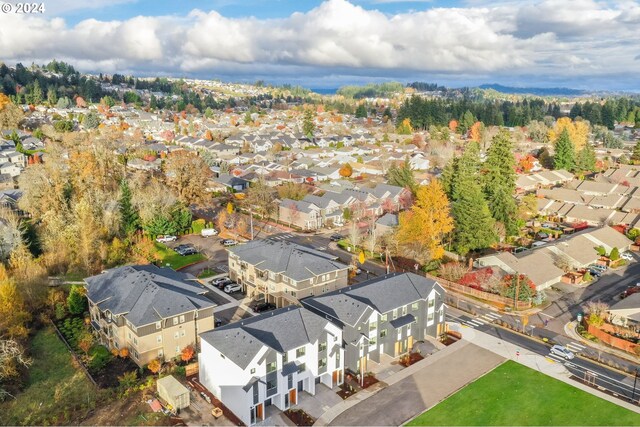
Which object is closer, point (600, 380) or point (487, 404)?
point (487, 404)

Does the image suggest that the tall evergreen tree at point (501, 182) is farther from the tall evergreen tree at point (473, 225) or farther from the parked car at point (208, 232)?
the parked car at point (208, 232)

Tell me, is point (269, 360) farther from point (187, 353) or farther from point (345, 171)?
point (345, 171)

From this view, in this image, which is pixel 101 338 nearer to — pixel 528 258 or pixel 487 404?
pixel 487 404

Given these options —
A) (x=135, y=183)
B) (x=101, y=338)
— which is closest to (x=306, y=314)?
(x=101, y=338)

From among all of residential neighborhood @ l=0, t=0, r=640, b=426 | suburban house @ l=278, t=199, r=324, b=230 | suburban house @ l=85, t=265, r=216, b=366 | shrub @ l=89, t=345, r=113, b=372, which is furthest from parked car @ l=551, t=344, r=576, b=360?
suburban house @ l=278, t=199, r=324, b=230

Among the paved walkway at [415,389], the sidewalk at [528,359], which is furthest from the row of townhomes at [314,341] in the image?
the sidewalk at [528,359]

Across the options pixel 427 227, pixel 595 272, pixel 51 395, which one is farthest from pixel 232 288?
pixel 595 272

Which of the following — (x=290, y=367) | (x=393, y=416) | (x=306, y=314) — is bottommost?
(x=393, y=416)
